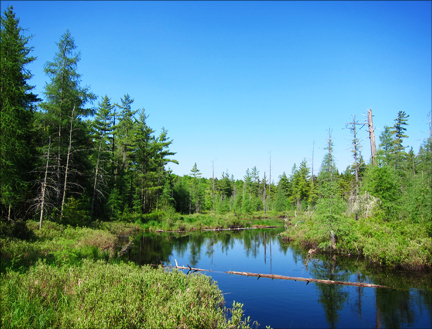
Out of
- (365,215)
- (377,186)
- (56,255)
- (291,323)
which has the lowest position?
(291,323)

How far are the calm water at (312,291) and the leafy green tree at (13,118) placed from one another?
947cm

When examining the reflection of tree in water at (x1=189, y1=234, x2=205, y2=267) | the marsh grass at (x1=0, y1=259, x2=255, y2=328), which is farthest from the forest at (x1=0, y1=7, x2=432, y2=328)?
the reflection of tree in water at (x1=189, y1=234, x2=205, y2=267)

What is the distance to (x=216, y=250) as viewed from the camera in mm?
21141

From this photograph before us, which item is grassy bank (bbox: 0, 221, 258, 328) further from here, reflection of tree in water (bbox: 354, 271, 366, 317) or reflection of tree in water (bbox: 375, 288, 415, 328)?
reflection of tree in water (bbox: 375, 288, 415, 328)

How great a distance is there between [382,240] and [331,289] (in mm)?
6205

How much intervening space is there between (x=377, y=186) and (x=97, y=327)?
2126 centimetres

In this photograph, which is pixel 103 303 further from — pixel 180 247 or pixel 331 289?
pixel 180 247

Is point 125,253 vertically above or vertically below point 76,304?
below

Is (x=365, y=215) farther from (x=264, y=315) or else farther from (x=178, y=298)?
(x=178, y=298)

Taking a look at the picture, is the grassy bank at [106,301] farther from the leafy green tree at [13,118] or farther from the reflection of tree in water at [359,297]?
the leafy green tree at [13,118]

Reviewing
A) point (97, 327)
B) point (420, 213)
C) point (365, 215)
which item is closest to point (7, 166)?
point (97, 327)

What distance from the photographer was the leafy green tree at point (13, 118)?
→ 56.9ft

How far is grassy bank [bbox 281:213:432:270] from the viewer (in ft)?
45.8

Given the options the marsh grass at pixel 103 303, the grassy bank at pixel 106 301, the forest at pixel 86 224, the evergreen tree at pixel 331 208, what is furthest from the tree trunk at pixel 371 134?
the marsh grass at pixel 103 303
